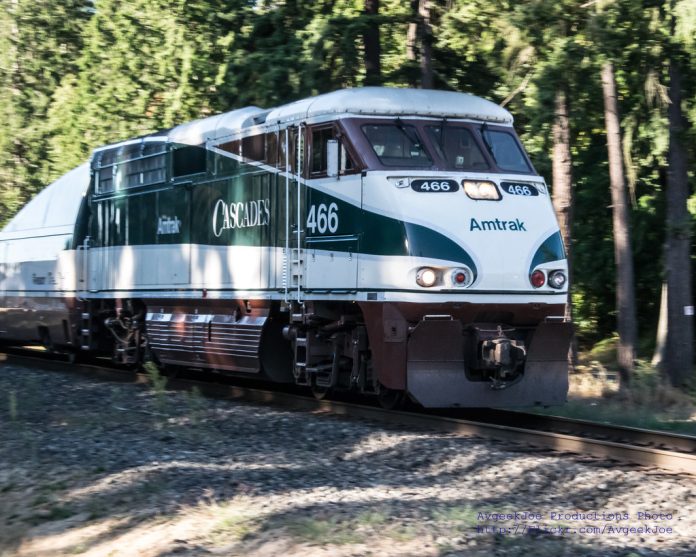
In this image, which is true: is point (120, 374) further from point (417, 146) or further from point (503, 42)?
point (503, 42)

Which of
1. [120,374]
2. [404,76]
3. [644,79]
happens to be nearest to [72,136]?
[404,76]

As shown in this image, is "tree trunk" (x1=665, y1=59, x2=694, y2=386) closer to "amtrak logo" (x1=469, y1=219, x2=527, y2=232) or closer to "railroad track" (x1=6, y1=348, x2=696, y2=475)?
"railroad track" (x1=6, y1=348, x2=696, y2=475)

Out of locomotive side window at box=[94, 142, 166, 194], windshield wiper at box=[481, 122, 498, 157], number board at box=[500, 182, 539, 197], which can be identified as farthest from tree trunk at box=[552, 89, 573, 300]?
locomotive side window at box=[94, 142, 166, 194]

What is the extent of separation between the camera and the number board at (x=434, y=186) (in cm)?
1080

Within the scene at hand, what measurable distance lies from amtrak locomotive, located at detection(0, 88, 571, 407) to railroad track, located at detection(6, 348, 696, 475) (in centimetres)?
29

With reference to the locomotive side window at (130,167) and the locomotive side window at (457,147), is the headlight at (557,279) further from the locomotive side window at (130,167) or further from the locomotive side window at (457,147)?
the locomotive side window at (130,167)

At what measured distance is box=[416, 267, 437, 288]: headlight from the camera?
10523mm

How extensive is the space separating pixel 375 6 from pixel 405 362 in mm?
11545

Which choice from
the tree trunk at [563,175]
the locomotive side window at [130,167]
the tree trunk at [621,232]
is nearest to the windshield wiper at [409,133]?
the locomotive side window at [130,167]

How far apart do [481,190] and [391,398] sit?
2.62m

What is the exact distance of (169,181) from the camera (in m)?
15.2

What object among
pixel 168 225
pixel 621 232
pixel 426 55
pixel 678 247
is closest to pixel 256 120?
pixel 168 225

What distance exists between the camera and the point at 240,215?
13297 millimetres

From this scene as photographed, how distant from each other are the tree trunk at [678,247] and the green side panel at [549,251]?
22.9ft
